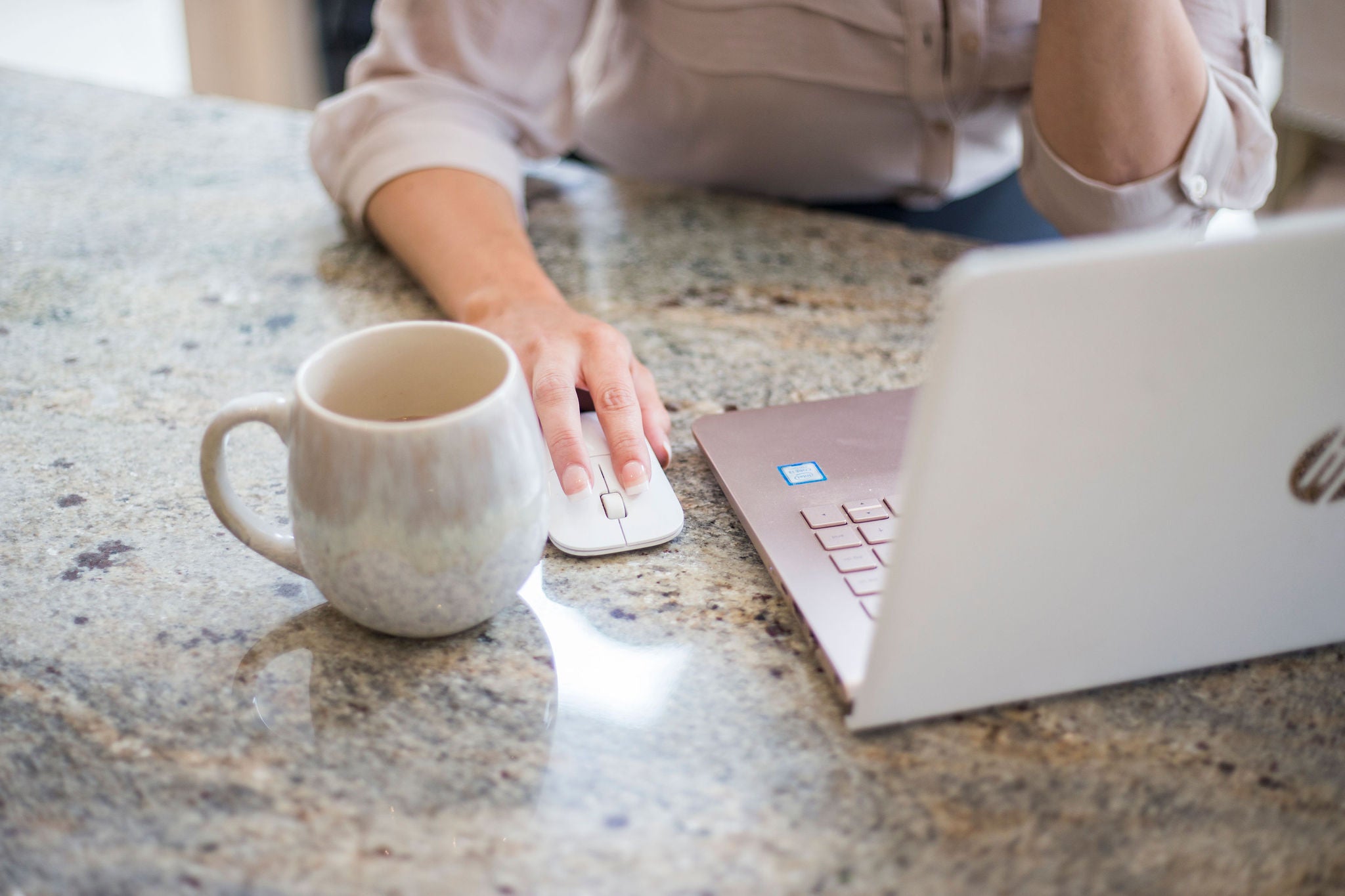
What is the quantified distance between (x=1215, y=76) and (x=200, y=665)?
2.84 ft

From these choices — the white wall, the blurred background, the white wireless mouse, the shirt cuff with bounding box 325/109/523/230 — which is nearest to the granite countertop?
the white wireless mouse

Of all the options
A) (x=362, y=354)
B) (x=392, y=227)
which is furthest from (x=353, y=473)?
(x=392, y=227)

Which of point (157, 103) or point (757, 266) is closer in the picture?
point (757, 266)

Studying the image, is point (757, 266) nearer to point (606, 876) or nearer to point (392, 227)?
point (392, 227)

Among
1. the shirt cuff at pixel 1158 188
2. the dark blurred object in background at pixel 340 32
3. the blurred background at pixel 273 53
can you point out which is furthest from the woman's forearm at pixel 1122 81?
the dark blurred object in background at pixel 340 32

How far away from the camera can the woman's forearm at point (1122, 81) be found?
75 centimetres

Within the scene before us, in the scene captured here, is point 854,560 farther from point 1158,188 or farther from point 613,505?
point 1158,188

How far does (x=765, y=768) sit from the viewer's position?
41 centimetres

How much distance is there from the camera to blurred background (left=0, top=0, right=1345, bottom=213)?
1.67m

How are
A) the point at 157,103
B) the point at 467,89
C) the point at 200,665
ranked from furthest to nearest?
1. the point at 157,103
2. the point at 467,89
3. the point at 200,665

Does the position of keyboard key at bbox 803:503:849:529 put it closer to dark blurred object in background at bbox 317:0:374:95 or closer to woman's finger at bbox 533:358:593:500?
woman's finger at bbox 533:358:593:500

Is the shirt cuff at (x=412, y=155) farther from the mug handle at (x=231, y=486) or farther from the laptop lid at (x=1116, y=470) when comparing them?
the laptop lid at (x=1116, y=470)

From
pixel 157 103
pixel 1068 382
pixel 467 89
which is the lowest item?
pixel 157 103

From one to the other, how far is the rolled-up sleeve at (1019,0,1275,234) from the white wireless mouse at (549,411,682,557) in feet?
1.58
